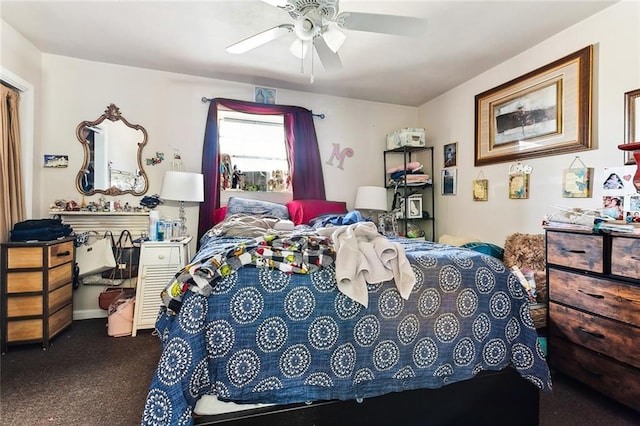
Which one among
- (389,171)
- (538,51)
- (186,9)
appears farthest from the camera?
(389,171)

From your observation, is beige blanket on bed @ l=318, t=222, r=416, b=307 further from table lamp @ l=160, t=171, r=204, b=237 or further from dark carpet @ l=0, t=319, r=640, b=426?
table lamp @ l=160, t=171, r=204, b=237

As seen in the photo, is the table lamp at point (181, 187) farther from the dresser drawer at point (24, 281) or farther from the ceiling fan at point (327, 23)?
the ceiling fan at point (327, 23)

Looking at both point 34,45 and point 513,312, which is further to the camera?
point 34,45

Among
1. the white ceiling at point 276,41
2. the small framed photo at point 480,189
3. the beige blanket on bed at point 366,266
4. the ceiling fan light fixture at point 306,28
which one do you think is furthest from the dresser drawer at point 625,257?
the ceiling fan light fixture at point 306,28

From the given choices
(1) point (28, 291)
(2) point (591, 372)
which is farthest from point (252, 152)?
(2) point (591, 372)

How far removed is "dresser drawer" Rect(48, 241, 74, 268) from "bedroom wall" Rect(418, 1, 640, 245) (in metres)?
3.67

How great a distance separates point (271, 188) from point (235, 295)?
96.0 inches

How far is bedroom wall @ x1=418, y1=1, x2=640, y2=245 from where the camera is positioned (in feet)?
6.66

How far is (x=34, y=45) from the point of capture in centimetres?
268

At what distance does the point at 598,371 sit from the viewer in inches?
66.9

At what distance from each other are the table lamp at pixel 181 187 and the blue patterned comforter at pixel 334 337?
6.23 ft

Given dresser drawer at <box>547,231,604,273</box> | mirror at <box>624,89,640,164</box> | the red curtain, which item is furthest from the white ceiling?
dresser drawer at <box>547,231,604,273</box>

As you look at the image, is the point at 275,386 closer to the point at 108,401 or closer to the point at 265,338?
the point at 265,338

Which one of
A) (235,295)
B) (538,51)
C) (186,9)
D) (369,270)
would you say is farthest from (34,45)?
(538,51)
